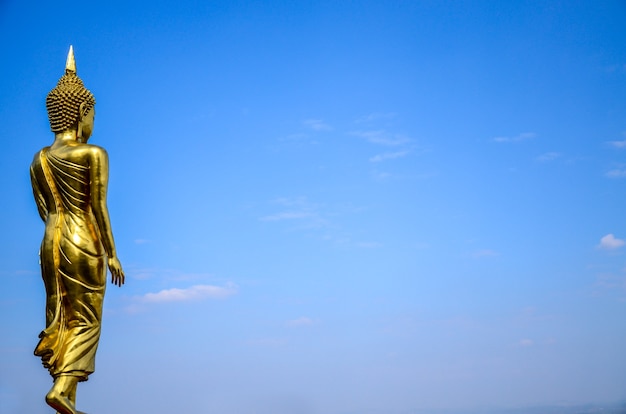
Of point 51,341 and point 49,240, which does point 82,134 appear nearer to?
point 49,240

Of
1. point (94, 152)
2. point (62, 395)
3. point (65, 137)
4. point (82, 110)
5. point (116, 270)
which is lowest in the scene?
point (62, 395)

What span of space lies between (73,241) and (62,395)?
5.86ft

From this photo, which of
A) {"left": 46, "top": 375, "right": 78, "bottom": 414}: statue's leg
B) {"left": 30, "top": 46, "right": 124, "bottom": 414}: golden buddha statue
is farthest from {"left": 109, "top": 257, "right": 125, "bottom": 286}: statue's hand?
{"left": 46, "top": 375, "right": 78, "bottom": 414}: statue's leg

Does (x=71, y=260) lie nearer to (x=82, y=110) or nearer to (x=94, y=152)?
(x=94, y=152)

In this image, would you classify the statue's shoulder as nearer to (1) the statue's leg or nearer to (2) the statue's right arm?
(2) the statue's right arm

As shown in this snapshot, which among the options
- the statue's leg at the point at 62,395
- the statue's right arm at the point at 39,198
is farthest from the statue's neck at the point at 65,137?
the statue's leg at the point at 62,395

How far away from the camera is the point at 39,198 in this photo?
10297mm

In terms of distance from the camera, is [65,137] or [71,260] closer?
[71,260]

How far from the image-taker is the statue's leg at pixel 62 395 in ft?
30.9

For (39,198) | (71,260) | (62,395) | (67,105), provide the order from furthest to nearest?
(39,198) → (67,105) → (71,260) → (62,395)

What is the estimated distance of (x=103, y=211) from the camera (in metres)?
10.0

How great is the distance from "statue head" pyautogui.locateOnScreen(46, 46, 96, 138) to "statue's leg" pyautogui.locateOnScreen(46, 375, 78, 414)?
3001 mm

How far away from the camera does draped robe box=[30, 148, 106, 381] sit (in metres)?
9.89

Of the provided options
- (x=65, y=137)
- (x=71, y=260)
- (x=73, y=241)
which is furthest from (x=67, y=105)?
(x=71, y=260)
